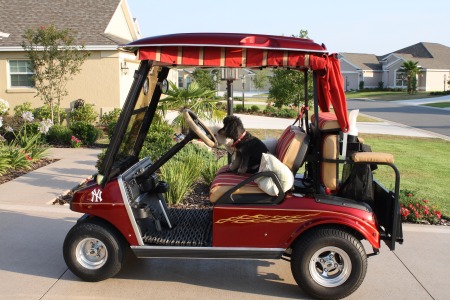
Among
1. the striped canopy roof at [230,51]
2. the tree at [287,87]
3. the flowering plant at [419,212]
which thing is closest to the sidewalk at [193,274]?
the flowering plant at [419,212]

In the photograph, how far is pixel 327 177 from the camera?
14.1 feet

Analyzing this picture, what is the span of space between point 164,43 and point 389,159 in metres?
2.04

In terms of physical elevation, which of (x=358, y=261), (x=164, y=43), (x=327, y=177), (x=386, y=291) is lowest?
(x=386, y=291)

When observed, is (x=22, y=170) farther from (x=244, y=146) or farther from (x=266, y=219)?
(x=266, y=219)

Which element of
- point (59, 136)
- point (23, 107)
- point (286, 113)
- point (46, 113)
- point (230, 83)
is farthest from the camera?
point (286, 113)

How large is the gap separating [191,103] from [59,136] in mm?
3920

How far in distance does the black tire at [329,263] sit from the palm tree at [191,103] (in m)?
7.06

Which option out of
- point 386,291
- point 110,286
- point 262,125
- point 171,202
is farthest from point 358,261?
point 262,125

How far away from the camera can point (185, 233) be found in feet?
14.9

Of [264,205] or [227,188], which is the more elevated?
[227,188]

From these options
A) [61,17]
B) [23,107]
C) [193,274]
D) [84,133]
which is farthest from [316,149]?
[61,17]

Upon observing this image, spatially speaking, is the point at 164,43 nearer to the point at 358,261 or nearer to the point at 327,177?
the point at 327,177

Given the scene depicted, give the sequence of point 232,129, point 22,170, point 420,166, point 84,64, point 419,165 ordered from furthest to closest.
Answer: point 84,64
point 419,165
point 420,166
point 22,170
point 232,129

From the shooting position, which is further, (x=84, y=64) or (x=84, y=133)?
(x=84, y=64)
